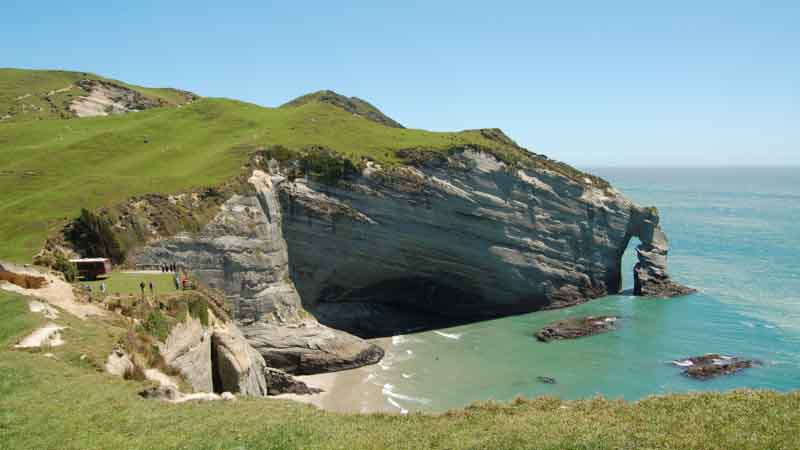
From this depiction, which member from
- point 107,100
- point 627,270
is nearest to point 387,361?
point 627,270

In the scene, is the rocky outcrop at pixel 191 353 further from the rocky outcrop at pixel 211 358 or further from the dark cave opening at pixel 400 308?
the dark cave opening at pixel 400 308

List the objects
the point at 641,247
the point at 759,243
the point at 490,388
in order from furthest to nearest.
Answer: the point at 759,243 → the point at 641,247 → the point at 490,388

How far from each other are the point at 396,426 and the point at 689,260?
8143 cm

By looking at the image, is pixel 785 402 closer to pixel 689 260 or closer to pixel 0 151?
pixel 0 151

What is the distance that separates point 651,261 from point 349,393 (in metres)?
44.2

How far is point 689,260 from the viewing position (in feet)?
274

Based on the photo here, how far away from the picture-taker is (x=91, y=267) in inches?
1218

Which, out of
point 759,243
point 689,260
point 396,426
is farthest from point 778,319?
point 396,426

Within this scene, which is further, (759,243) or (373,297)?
(759,243)

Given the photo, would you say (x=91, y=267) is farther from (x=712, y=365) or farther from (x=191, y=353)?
(x=712, y=365)

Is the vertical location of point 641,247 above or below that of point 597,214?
below

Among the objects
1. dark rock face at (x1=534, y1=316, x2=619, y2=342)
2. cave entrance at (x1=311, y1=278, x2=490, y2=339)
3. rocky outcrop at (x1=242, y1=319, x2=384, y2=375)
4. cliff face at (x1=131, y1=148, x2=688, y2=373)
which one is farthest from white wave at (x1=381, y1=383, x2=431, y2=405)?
dark rock face at (x1=534, y1=316, x2=619, y2=342)

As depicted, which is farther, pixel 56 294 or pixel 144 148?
pixel 144 148

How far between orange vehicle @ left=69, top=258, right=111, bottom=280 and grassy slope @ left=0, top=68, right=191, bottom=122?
49865 mm
